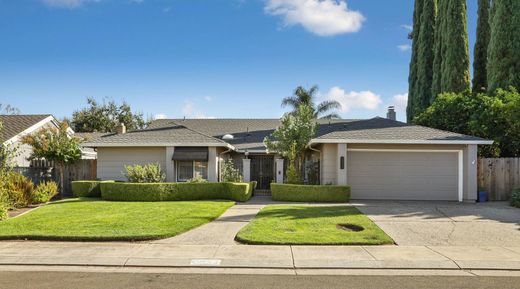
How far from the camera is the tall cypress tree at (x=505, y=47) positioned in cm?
2356

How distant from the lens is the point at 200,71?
21.8 metres

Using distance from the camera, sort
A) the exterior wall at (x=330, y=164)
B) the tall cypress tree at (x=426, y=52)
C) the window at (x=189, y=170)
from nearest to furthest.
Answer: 1. the exterior wall at (x=330, y=164)
2. the window at (x=189, y=170)
3. the tall cypress tree at (x=426, y=52)

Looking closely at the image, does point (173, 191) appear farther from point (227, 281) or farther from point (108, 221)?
point (227, 281)

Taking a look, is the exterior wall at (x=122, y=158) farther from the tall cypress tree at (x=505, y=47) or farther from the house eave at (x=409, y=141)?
the tall cypress tree at (x=505, y=47)

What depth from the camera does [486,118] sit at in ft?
65.6

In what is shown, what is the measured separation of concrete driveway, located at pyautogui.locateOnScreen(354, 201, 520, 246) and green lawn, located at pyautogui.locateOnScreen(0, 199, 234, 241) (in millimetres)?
5666

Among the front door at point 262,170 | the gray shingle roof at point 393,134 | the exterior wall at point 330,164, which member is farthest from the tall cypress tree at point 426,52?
the exterior wall at point 330,164

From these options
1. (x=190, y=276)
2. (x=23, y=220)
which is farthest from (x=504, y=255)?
(x=23, y=220)

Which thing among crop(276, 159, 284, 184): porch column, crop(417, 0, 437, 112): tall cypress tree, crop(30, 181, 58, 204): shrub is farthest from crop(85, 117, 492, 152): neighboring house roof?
crop(417, 0, 437, 112): tall cypress tree

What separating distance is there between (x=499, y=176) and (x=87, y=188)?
19.2 m

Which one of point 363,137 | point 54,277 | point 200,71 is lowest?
point 54,277

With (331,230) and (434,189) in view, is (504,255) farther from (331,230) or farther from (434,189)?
(434,189)

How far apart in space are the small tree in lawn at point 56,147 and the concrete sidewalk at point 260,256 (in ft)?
34.9

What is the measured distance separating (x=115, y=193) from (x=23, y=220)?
18.6 ft
